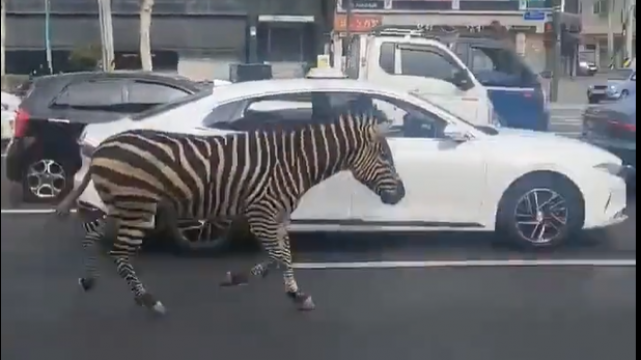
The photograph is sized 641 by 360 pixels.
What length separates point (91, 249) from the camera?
372cm

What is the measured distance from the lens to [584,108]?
407 cm

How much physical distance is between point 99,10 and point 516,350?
2149 mm

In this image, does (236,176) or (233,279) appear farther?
(233,279)

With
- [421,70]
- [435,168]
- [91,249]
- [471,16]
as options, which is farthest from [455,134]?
[91,249]

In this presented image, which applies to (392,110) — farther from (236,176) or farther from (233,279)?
(233,279)

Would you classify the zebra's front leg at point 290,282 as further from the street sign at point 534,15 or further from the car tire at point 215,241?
the street sign at point 534,15

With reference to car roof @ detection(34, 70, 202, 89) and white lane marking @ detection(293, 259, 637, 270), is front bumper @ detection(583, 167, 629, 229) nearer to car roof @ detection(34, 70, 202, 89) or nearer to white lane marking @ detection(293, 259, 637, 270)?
A: white lane marking @ detection(293, 259, 637, 270)

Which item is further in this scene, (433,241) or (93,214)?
(433,241)

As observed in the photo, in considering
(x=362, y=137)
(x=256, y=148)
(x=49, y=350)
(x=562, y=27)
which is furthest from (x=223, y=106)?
(x=562, y=27)

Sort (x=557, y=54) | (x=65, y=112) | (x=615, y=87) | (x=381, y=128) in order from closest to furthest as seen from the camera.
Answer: (x=65, y=112) < (x=381, y=128) < (x=557, y=54) < (x=615, y=87)

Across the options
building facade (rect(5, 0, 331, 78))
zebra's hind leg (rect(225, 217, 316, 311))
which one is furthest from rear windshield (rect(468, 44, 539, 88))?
zebra's hind leg (rect(225, 217, 316, 311))

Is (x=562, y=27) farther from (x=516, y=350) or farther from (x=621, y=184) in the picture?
(x=516, y=350)

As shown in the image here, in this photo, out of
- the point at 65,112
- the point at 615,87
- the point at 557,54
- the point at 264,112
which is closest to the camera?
the point at 65,112

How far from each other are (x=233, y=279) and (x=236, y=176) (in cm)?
41
